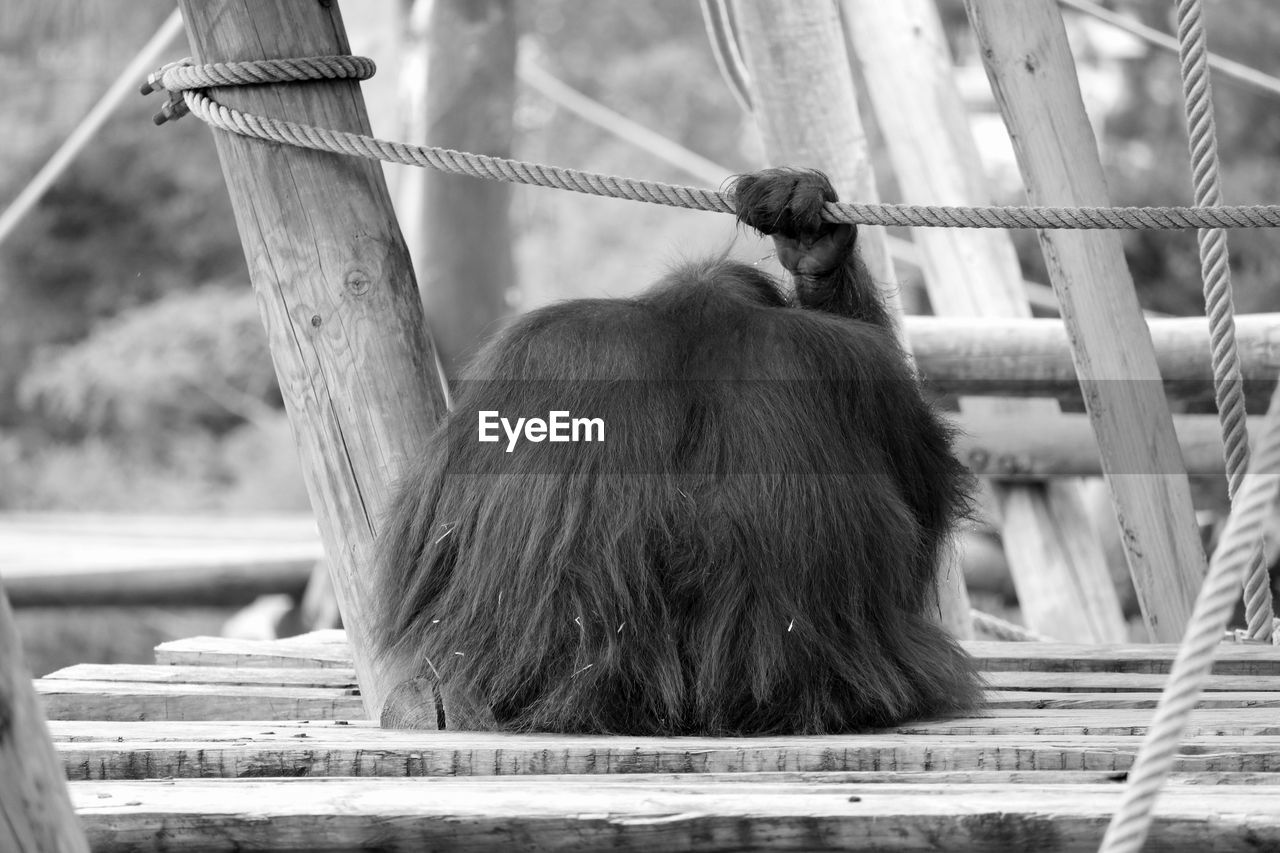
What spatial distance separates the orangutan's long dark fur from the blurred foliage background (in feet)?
29.5

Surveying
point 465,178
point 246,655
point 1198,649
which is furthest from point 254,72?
point 465,178

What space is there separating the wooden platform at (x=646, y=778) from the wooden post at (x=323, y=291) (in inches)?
12.4

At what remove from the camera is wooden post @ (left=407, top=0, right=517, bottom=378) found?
19.8 ft

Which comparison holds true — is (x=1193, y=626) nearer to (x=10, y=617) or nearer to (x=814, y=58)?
(x=10, y=617)

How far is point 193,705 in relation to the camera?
90.2 inches

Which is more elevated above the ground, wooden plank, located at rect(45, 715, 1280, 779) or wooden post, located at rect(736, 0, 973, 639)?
wooden post, located at rect(736, 0, 973, 639)

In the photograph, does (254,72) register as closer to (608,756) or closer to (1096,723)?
(608,756)

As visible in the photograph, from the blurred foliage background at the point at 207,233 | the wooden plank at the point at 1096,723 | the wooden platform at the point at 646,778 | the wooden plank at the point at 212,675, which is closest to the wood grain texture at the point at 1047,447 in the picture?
the wooden platform at the point at 646,778

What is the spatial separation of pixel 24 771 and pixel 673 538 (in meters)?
1.01

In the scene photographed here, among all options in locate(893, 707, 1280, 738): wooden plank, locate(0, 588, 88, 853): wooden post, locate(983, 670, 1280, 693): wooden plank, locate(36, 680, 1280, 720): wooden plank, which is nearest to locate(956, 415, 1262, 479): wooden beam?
locate(983, 670, 1280, 693): wooden plank

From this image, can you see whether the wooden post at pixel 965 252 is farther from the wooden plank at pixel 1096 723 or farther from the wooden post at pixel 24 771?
the wooden post at pixel 24 771

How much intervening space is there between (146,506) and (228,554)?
5.35m

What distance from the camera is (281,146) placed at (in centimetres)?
217

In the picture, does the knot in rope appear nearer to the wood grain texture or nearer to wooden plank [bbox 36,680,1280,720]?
wooden plank [bbox 36,680,1280,720]
